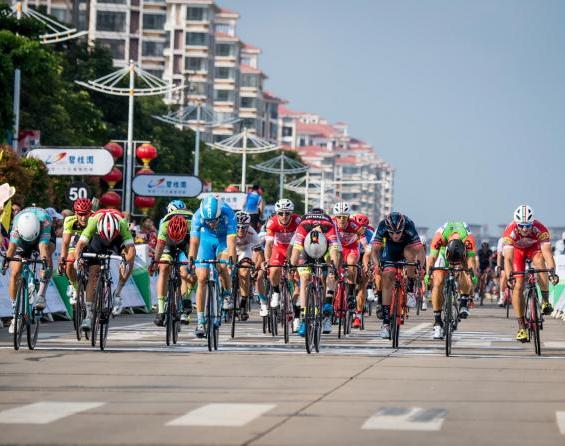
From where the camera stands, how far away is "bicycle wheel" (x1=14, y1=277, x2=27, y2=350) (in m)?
19.3

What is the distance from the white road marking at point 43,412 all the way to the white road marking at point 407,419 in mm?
2120

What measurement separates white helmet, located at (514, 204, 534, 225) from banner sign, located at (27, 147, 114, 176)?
24219 millimetres

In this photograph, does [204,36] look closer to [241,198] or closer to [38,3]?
[38,3]

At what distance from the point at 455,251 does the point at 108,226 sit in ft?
15.3

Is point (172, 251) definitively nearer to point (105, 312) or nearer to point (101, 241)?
point (101, 241)

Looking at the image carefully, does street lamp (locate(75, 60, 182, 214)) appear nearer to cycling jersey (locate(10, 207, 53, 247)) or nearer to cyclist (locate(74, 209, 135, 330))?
cyclist (locate(74, 209, 135, 330))

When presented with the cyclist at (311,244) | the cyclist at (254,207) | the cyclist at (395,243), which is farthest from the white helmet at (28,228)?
the cyclist at (254,207)

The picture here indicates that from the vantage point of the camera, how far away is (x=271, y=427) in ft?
37.4

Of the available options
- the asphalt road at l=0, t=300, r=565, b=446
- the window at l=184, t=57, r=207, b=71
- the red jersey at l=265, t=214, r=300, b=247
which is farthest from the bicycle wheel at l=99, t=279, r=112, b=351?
the window at l=184, t=57, r=207, b=71

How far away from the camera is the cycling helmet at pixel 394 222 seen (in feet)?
71.8

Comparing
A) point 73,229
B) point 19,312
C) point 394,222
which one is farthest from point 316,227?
point 19,312

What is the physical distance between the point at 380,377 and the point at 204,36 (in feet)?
592

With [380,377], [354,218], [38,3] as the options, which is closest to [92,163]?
[354,218]

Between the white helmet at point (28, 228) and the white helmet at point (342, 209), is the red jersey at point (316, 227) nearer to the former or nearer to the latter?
the white helmet at point (28, 228)
